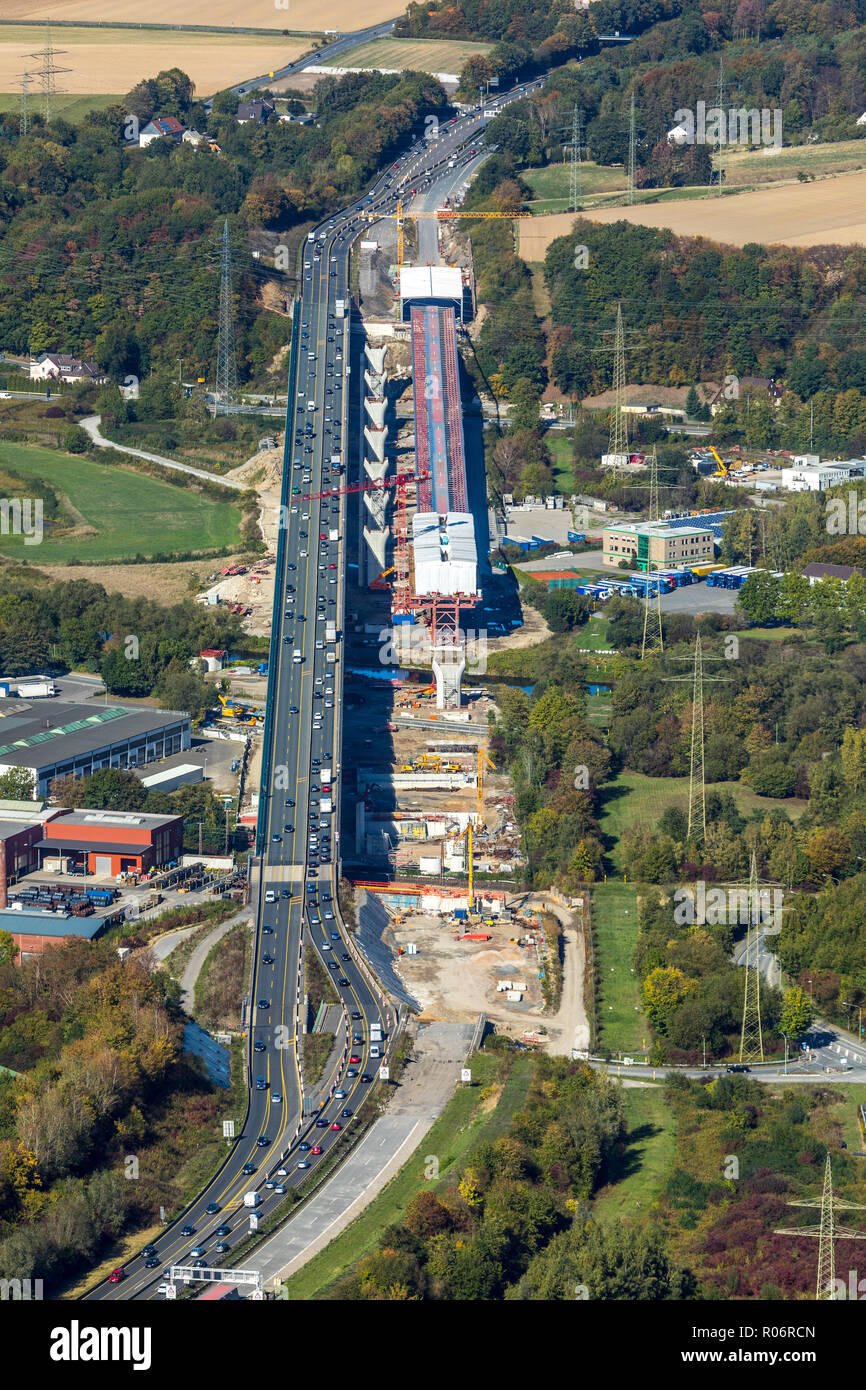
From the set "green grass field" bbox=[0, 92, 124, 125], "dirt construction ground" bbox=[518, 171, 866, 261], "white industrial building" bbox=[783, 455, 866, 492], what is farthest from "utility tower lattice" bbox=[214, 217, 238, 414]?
"green grass field" bbox=[0, 92, 124, 125]

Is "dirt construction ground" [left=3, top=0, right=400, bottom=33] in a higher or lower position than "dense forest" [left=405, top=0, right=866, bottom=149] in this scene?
higher

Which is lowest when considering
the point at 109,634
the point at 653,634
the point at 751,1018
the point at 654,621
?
→ the point at 751,1018

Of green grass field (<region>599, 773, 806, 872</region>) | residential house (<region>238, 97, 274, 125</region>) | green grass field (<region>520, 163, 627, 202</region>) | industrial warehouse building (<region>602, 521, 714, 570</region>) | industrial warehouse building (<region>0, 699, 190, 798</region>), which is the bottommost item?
green grass field (<region>599, 773, 806, 872</region>)

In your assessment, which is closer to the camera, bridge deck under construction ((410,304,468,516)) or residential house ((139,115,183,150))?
bridge deck under construction ((410,304,468,516))

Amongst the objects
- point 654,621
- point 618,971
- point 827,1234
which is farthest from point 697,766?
point 827,1234

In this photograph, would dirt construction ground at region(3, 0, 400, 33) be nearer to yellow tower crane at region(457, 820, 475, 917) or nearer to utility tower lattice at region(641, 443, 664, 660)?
utility tower lattice at region(641, 443, 664, 660)

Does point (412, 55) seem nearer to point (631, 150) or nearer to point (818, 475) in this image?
point (631, 150)

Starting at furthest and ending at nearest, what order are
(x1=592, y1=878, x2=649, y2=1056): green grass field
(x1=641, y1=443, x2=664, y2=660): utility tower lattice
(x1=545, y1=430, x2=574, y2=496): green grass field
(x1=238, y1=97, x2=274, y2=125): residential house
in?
(x1=238, y1=97, x2=274, y2=125): residential house, (x1=545, y1=430, x2=574, y2=496): green grass field, (x1=641, y1=443, x2=664, y2=660): utility tower lattice, (x1=592, y1=878, x2=649, y2=1056): green grass field

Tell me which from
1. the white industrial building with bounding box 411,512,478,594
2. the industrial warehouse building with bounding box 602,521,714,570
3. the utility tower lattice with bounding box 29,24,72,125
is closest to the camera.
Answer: the white industrial building with bounding box 411,512,478,594
